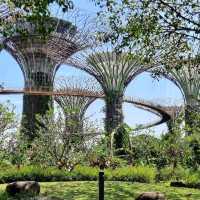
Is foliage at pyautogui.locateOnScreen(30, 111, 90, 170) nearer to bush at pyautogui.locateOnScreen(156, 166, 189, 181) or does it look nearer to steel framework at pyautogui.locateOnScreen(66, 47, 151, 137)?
bush at pyautogui.locateOnScreen(156, 166, 189, 181)

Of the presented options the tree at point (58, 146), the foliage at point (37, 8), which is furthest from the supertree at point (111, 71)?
the foliage at point (37, 8)

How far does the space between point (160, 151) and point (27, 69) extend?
58.7ft

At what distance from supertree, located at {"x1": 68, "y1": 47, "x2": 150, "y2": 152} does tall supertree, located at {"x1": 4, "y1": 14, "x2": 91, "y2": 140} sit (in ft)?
4.81

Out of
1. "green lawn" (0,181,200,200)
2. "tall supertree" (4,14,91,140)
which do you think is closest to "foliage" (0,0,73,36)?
"green lawn" (0,181,200,200)

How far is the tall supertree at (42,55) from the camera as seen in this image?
39688mm

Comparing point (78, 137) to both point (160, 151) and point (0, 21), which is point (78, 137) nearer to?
point (160, 151)

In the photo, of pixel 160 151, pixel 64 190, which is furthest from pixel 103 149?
pixel 64 190

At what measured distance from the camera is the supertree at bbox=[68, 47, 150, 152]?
41.8 m

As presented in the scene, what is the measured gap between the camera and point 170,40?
14352mm

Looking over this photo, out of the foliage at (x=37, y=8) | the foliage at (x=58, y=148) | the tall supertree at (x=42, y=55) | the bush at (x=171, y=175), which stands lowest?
the bush at (x=171, y=175)

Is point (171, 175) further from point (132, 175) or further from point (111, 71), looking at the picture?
point (111, 71)

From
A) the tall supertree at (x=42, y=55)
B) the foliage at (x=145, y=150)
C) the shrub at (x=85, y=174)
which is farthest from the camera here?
the tall supertree at (x=42, y=55)

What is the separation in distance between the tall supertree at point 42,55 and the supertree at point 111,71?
1466 millimetres

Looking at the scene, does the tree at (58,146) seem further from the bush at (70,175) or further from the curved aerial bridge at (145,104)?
the curved aerial bridge at (145,104)
